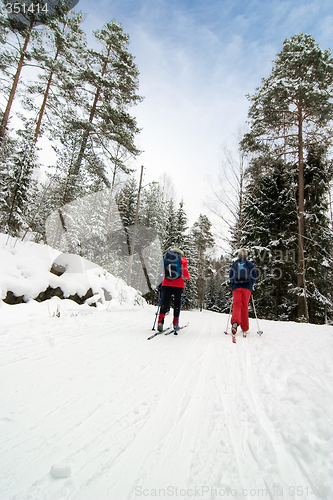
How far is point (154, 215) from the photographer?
23.9m

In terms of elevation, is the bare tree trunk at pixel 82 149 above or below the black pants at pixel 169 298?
above

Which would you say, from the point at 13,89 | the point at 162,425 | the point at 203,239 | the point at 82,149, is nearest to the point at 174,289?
the point at 162,425

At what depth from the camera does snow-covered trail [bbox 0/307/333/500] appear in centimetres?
105

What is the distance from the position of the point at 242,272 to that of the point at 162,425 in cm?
403

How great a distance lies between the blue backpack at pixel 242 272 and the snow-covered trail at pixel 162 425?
2.18 meters

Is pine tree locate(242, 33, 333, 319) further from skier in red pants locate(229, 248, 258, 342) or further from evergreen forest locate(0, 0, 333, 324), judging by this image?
skier in red pants locate(229, 248, 258, 342)

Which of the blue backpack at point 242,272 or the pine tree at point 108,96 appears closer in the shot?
the blue backpack at point 242,272

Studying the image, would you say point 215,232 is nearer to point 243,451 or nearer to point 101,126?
point 101,126

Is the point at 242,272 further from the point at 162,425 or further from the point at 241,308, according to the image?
the point at 162,425

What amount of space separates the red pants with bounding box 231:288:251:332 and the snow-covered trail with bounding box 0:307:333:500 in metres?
1.83

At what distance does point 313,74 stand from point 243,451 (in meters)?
14.1
